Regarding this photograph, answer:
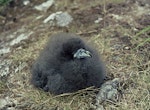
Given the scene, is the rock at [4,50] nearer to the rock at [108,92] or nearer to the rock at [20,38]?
the rock at [20,38]

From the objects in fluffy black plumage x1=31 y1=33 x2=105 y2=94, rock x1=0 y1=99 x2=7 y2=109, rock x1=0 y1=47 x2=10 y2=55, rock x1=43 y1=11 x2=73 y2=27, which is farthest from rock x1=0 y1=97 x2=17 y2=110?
rock x1=43 y1=11 x2=73 y2=27

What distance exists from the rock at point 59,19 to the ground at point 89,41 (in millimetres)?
55

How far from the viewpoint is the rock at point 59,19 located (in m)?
5.23

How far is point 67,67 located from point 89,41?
0.94m

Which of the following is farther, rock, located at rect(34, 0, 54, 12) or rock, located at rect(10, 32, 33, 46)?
rock, located at rect(34, 0, 54, 12)

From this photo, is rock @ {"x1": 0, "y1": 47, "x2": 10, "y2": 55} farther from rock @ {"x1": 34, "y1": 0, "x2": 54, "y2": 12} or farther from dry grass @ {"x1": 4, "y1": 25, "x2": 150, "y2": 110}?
rock @ {"x1": 34, "y1": 0, "x2": 54, "y2": 12}

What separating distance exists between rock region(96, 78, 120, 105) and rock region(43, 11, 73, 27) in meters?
1.36

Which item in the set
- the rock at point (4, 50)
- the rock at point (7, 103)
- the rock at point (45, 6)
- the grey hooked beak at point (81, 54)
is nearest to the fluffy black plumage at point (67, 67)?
the grey hooked beak at point (81, 54)

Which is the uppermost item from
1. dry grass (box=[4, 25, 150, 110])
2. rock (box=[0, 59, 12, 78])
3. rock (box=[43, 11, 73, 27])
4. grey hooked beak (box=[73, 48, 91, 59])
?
grey hooked beak (box=[73, 48, 91, 59])

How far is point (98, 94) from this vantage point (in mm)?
3996

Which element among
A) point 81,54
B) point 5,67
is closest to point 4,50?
point 5,67

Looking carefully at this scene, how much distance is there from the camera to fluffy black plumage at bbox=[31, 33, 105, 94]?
3.84m

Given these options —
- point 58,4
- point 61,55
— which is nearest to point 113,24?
point 58,4

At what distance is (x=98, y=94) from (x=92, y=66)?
272mm
